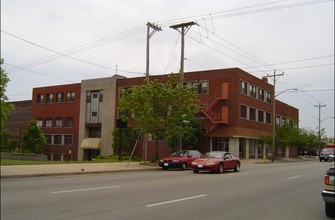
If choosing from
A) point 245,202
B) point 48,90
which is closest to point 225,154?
point 245,202

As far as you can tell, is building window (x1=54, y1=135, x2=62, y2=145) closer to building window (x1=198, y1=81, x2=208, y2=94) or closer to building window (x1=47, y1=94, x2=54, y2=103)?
building window (x1=47, y1=94, x2=54, y2=103)

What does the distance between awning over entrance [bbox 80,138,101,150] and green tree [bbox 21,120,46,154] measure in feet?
24.3

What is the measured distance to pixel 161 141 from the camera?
51.9 metres

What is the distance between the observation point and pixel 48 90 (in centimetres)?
6488

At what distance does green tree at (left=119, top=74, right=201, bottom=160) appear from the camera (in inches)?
1163

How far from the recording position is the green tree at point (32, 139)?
165 ft

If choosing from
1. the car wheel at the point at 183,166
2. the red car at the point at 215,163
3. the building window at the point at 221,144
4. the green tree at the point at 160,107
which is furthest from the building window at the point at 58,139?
the red car at the point at 215,163

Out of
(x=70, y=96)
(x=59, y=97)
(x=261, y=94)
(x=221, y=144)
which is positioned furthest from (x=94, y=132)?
(x=261, y=94)

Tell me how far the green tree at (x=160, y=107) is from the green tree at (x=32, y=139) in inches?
946

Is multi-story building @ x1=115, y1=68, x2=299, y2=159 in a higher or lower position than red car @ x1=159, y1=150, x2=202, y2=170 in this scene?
higher

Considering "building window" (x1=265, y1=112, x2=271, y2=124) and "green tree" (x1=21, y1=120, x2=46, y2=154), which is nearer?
"green tree" (x1=21, y1=120, x2=46, y2=154)

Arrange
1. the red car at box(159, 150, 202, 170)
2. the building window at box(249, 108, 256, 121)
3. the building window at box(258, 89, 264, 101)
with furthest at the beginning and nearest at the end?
the building window at box(258, 89, 264, 101), the building window at box(249, 108, 256, 121), the red car at box(159, 150, 202, 170)

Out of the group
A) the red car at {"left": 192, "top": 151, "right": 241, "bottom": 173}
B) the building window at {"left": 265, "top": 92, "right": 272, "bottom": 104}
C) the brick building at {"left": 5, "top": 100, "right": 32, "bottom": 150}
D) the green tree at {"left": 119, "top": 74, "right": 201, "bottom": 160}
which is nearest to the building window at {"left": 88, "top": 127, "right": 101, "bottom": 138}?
the brick building at {"left": 5, "top": 100, "right": 32, "bottom": 150}

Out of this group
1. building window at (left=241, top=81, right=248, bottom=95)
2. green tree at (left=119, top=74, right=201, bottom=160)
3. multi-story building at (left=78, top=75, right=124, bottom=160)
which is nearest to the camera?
green tree at (left=119, top=74, right=201, bottom=160)
